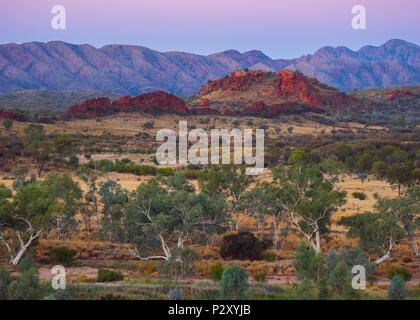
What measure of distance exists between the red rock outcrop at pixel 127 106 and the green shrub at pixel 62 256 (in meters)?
77.4

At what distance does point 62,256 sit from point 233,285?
910 centimetres

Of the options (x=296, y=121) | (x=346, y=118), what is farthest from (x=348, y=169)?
(x=346, y=118)

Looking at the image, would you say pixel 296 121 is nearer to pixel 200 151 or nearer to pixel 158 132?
pixel 158 132

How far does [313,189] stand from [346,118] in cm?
8900

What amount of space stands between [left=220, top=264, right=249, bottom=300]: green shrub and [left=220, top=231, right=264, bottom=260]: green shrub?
22.7ft

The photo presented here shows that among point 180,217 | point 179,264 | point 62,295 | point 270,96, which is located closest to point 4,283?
point 62,295

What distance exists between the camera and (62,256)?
1834 cm

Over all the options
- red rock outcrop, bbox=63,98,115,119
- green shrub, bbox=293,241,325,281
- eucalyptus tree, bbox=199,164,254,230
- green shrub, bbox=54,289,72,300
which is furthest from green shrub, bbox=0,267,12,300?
→ red rock outcrop, bbox=63,98,115,119

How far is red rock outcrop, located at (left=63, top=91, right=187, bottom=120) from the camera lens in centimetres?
9431

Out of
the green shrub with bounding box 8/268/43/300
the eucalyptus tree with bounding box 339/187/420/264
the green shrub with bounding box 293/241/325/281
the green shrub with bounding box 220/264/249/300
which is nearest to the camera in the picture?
the green shrub with bounding box 8/268/43/300

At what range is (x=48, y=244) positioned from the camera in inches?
789

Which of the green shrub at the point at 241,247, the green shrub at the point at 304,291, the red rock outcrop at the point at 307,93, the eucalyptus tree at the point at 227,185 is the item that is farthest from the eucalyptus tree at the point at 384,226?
the red rock outcrop at the point at 307,93

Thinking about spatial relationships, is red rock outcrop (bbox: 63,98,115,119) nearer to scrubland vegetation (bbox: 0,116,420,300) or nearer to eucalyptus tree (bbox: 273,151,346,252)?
scrubland vegetation (bbox: 0,116,420,300)
